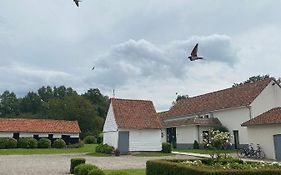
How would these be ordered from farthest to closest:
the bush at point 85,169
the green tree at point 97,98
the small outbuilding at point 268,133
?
the green tree at point 97,98, the small outbuilding at point 268,133, the bush at point 85,169

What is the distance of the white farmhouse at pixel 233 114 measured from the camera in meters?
31.0

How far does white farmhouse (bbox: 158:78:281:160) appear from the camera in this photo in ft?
102

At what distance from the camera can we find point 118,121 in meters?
35.6

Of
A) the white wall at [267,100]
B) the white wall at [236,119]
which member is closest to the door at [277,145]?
the white wall at [236,119]

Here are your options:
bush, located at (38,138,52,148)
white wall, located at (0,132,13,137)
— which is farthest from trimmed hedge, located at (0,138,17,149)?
bush, located at (38,138,52,148)

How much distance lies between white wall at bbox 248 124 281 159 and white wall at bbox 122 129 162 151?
1013 centimetres

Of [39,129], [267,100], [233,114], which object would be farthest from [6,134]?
[267,100]

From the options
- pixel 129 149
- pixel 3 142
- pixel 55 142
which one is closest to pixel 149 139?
pixel 129 149

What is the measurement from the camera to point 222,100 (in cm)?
4206

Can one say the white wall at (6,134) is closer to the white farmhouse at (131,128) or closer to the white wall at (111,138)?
the white wall at (111,138)

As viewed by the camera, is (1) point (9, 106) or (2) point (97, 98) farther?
(1) point (9, 106)

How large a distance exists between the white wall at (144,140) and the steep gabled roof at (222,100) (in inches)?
371

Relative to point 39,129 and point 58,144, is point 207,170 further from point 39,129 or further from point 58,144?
point 39,129

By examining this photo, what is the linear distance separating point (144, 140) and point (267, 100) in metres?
14.4
